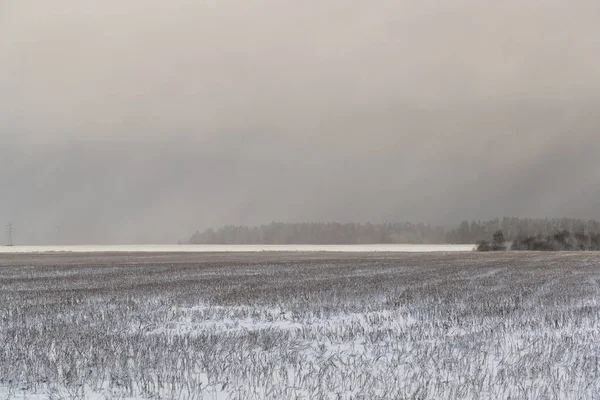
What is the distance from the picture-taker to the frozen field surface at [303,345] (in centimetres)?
950

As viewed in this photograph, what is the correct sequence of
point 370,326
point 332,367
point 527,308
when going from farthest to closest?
point 527,308, point 370,326, point 332,367

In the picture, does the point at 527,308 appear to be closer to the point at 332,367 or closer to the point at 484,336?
the point at 484,336

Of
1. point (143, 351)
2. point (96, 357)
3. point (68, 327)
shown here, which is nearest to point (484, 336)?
point (143, 351)

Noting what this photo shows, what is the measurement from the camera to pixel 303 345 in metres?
13.2

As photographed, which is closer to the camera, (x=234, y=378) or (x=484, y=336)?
(x=234, y=378)

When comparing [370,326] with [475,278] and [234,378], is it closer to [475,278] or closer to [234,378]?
[234,378]

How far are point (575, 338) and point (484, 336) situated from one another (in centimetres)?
202

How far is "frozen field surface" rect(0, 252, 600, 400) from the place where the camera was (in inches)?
374

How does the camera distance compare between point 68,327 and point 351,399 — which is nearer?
point 351,399

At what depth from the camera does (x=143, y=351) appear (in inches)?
476

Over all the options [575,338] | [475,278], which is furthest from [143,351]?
[475,278]

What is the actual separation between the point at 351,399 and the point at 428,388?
4.89ft

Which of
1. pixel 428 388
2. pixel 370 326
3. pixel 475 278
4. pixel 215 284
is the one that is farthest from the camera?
pixel 475 278

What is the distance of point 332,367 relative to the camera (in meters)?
10.9
